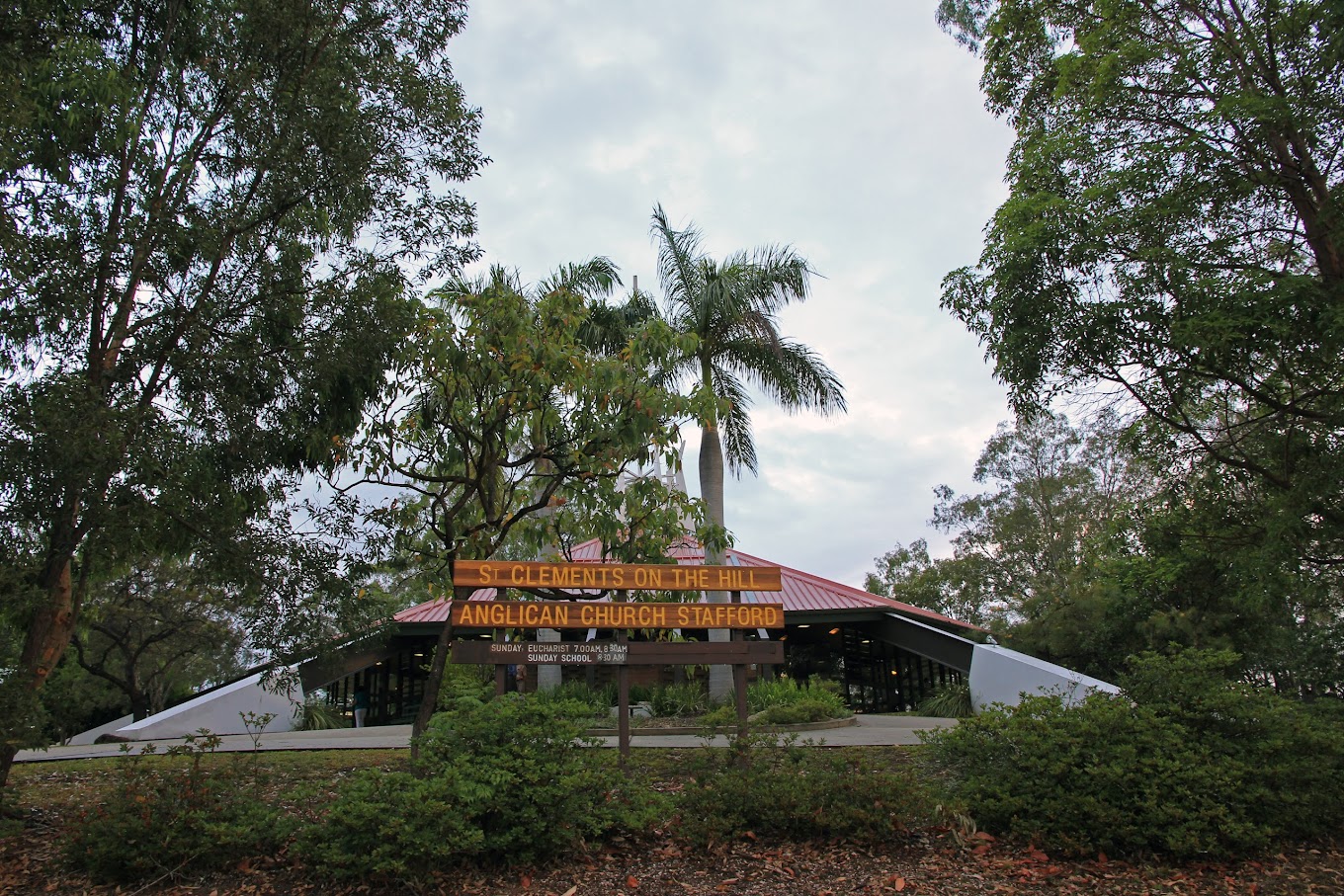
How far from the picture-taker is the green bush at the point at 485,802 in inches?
209

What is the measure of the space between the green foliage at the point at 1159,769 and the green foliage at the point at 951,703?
12.2m

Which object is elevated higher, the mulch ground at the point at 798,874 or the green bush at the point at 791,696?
the green bush at the point at 791,696

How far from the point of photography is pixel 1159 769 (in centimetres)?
612

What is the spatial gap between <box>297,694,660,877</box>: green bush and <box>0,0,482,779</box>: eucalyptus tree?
2895 mm

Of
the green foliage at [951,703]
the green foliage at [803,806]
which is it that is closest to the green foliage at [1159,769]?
the green foliage at [803,806]

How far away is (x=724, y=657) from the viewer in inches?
325

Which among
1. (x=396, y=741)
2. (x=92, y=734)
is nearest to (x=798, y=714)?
(x=396, y=741)

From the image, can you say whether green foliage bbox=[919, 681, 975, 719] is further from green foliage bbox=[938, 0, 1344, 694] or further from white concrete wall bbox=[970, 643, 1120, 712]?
green foliage bbox=[938, 0, 1344, 694]

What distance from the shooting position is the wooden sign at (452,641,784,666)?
7836 mm

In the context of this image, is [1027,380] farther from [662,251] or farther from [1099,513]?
[1099,513]

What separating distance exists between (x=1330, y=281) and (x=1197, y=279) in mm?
1481

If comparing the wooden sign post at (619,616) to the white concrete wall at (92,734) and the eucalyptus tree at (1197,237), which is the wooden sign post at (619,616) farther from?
the white concrete wall at (92,734)

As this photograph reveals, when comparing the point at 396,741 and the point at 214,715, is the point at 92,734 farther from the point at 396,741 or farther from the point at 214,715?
the point at 396,741

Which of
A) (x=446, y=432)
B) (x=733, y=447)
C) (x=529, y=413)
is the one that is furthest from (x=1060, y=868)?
(x=733, y=447)
